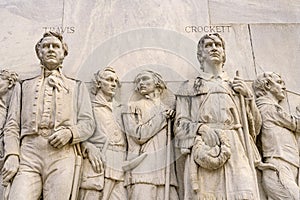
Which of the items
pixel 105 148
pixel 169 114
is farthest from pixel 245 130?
pixel 105 148

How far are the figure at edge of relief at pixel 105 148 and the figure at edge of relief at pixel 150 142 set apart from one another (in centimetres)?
11

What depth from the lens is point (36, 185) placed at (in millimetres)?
6539

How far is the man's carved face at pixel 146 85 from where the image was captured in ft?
24.6

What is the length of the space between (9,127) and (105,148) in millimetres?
1219

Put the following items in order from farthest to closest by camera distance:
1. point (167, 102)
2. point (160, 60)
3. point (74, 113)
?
1. point (160, 60)
2. point (167, 102)
3. point (74, 113)

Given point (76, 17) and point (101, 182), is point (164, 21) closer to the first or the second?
point (76, 17)

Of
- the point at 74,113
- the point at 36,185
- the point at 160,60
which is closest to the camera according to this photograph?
the point at 36,185

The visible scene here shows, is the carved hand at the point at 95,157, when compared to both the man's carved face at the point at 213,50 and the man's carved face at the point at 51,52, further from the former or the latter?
the man's carved face at the point at 213,50

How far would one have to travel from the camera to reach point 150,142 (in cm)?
707

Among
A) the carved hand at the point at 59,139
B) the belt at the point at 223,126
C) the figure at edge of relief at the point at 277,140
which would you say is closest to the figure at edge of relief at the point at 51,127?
the carved hand at the point at 59,139

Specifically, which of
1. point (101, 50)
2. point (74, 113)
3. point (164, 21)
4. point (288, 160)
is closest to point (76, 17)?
point (101, 50)

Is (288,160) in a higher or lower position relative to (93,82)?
lower

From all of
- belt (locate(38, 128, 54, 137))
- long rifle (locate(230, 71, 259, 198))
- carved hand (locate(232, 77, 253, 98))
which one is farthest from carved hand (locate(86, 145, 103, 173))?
carved hand (locate(232, 77, 253, 98))

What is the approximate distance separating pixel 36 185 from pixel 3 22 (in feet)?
10.6
